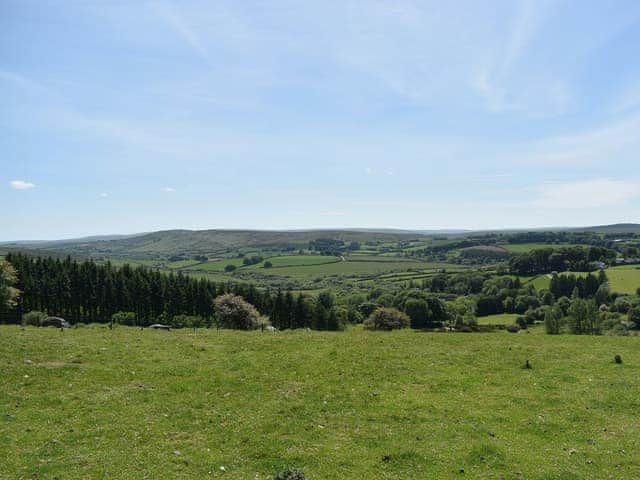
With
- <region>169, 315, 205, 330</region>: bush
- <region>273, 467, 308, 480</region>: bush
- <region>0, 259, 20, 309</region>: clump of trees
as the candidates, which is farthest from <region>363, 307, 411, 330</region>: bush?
<region>273, 467, 308, 480</region>: bush

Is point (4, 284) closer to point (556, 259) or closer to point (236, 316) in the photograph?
point (236, 316)

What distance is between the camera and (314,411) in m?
18.1

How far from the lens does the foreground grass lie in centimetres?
1369

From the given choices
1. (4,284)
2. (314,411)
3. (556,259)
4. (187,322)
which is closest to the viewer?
(314,411)

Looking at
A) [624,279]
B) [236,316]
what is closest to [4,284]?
[236,316]

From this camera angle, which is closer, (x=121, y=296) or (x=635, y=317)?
(x=121, y=296)

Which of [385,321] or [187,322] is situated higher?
[385,321]

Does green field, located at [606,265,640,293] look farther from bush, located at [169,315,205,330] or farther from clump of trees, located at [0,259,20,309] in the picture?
clump of trees, located at [0,259,20,309]

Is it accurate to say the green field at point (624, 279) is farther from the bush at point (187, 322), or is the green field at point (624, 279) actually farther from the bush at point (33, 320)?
the bush at point (33, 320)

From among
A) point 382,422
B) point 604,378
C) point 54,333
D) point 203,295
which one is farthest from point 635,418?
point 203,295

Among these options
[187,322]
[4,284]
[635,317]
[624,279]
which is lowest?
[635,317]

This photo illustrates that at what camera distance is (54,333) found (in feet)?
106

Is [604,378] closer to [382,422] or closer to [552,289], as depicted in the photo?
[382,422]

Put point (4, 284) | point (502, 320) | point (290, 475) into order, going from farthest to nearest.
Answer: point (502, 320) < point (4, 284) < point (290, 475)
